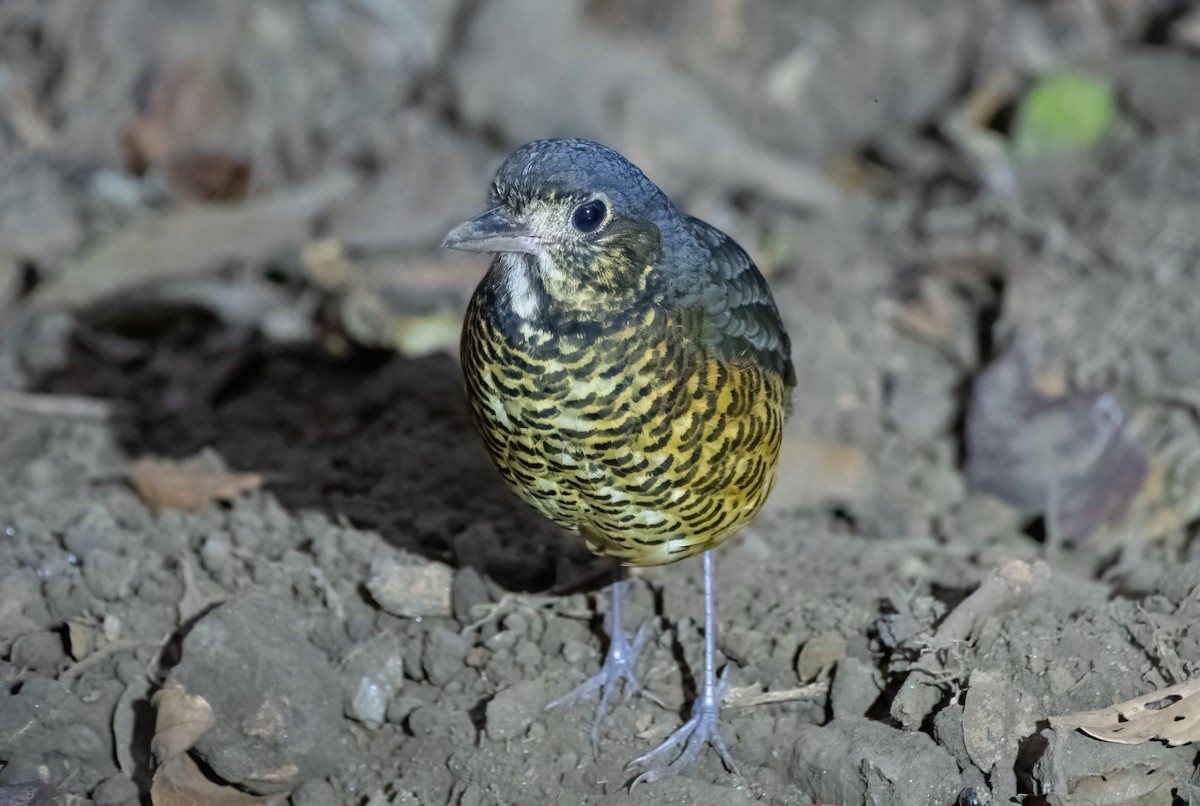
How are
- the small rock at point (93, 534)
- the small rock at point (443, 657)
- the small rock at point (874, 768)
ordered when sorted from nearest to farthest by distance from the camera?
the small rock at point (874, 768), the small rock at point (443, 657), the small rock at point (93, 534)

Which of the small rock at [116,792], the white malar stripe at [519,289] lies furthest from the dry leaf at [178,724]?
the white malar stripe at [519,289]

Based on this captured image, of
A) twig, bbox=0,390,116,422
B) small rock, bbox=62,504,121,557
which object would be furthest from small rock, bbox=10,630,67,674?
twig, bbox=0,390,116,422

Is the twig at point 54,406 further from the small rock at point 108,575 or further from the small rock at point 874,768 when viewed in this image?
the small rock at point 874,768

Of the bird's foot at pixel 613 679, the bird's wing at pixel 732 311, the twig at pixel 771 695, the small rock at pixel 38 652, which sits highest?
the bird's wing at pixel 732 311

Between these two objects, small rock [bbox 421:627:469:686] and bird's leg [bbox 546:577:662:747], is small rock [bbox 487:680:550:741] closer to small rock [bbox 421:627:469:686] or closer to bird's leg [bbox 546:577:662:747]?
bird's leg [bbox 546:577:662:747]

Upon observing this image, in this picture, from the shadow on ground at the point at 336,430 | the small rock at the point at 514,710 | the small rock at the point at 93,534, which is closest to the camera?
the small rock at the point at 514,710

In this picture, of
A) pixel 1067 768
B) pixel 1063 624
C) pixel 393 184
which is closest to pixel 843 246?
pixel 393 184

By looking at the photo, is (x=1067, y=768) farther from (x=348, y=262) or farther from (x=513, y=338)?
(x=348, y=262)
